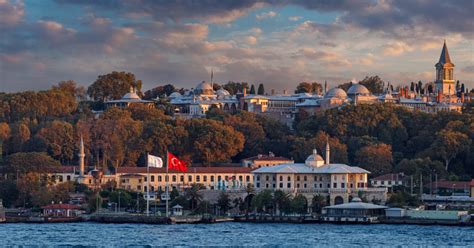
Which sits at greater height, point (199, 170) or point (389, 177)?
point (199, 170)

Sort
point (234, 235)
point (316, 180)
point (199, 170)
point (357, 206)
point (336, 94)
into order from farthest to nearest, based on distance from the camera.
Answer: point (336, 94), point (199, 170), point (316, 180), point (357, 206), point (234, 235)

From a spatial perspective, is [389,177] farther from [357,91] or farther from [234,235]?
[357,91]

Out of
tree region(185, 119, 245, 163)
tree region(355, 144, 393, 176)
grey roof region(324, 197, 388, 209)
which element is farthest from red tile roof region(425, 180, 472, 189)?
tree region(185, 119, 245, 163)

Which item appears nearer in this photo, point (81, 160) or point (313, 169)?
point (313, 169)

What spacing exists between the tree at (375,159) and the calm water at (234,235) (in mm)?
17221

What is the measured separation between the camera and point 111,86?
367 feet

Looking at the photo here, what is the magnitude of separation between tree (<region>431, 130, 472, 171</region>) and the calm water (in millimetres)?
17049

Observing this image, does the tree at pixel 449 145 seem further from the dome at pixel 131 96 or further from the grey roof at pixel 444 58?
the grey roof at pixel 444 58

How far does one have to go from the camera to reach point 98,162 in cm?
8525

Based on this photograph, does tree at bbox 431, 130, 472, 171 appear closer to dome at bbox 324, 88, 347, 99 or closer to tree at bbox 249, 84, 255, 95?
dome at bbox 324, 88, 347, 99

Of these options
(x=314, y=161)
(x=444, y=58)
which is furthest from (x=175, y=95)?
(x=314, y=161)

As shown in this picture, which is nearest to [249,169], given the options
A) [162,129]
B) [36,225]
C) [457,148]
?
[162,129]

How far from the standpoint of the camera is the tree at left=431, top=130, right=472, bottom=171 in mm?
80250

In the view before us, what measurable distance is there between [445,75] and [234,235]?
7088 centimetres
